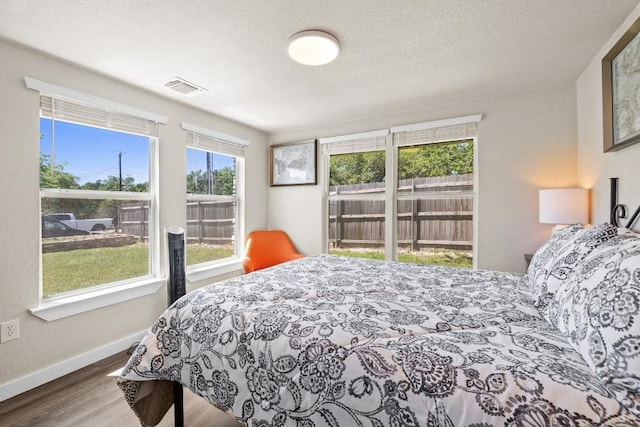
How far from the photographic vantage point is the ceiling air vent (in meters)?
2.50

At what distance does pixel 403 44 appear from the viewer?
1940mm

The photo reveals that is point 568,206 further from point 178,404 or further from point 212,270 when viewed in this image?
point 212,270

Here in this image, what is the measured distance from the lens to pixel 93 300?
2322 millimetres

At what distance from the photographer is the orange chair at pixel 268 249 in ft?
11.9

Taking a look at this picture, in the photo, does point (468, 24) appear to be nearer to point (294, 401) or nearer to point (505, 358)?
point (505, 358)

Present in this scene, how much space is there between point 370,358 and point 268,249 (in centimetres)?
294

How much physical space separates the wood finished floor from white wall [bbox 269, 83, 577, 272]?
279cm

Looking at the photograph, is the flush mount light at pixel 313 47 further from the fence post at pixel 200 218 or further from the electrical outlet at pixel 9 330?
the electrical outlet at pixel 9 330

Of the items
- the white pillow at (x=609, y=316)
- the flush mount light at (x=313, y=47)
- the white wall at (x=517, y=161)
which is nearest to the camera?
the white pillow at (x=609, y=316)

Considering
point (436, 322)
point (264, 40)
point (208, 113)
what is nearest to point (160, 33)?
point (264, 40)

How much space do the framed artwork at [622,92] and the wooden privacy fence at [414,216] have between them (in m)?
1.27

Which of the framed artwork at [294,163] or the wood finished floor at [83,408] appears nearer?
the wood finished floor at [83,408]

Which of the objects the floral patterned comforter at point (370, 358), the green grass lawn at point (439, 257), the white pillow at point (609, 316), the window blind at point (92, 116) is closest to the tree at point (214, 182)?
the window blind at point (92, 116)

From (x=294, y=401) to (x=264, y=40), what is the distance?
79.4 inches
